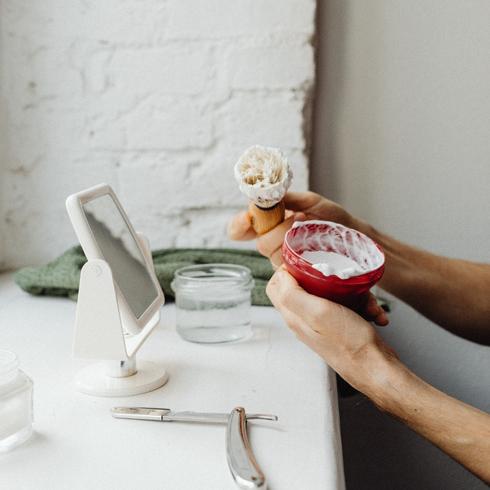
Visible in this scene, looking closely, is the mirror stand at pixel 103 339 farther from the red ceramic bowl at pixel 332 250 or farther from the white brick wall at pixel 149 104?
the white brick wall at pixel 149 104

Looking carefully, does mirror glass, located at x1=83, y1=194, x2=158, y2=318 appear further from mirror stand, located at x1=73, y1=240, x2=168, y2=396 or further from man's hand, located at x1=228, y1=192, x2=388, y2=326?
man's hand, located at x1=228, y1=192, x2=388, y2=326

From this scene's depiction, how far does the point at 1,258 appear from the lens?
162 cm

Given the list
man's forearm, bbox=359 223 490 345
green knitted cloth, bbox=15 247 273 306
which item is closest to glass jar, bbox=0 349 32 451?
green knitted cloth, bbox=15 247 273 306

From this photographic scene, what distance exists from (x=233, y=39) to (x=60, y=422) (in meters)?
0.98

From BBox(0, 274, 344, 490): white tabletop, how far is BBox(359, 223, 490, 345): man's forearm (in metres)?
0.26

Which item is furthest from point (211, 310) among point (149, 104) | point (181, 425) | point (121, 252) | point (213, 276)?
point (149, 104)

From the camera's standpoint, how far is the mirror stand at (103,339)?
81 cm

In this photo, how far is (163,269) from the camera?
1280mm

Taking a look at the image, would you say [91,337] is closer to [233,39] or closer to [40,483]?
[40,483]

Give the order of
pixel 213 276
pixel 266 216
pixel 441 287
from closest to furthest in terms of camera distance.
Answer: pixel 266 216 < pixel 213 276 < pixel 441 287

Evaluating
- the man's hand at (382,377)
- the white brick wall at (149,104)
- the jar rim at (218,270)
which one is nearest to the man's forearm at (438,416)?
the man's hand at (382,377)

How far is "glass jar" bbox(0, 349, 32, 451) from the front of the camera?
68 centimetres

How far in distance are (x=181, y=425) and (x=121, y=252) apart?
25cm

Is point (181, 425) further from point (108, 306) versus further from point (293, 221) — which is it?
point (293, 221)
